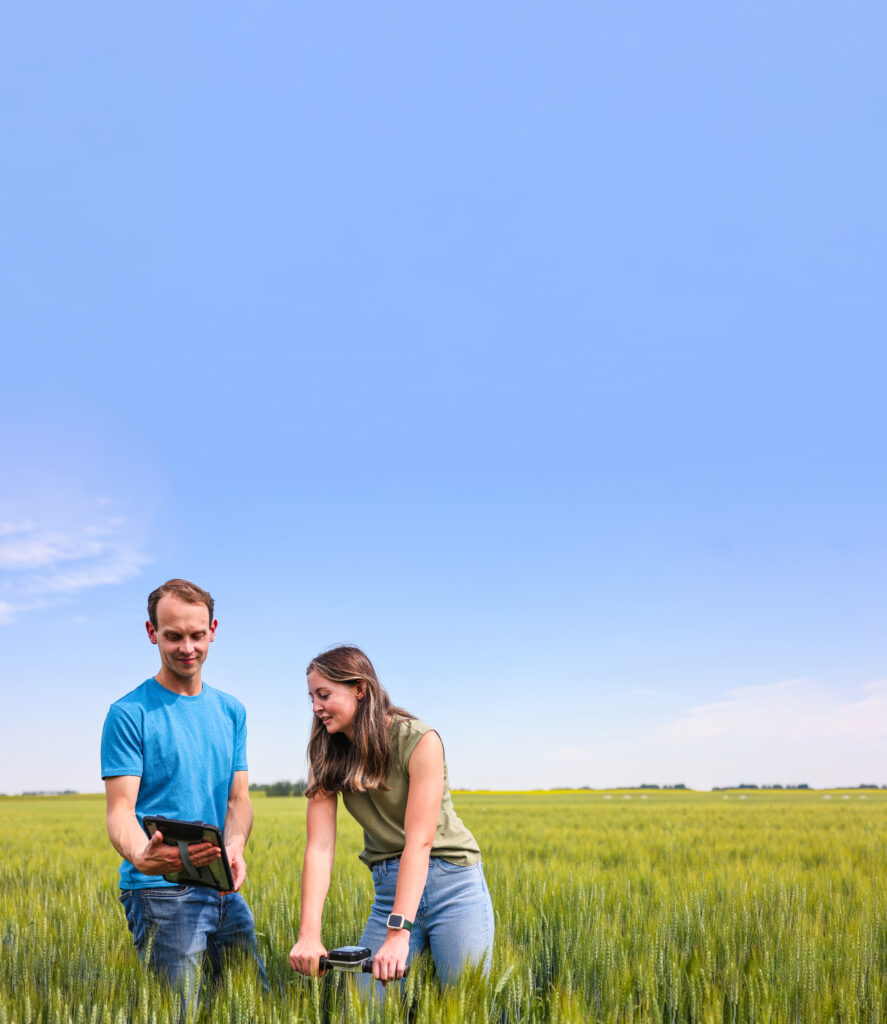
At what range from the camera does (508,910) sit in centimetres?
430

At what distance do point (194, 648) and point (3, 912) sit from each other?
11.4 ft

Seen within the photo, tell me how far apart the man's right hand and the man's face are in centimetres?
61

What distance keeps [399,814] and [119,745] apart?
3.33ft

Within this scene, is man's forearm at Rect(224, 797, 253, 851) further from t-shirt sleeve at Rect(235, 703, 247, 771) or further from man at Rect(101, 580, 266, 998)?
t-shirt sleeve at Rect(235, 703, 247, 771)

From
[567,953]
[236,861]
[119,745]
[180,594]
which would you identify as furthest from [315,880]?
[567,953]

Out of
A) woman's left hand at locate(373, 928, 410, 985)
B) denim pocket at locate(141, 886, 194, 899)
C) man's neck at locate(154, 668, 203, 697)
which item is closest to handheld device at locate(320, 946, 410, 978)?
woman's left hand at locate(373, 928, 410, 985)

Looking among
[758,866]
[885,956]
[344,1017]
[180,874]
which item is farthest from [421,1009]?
[758,866]

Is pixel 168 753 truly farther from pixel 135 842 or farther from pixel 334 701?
pixel 334 701

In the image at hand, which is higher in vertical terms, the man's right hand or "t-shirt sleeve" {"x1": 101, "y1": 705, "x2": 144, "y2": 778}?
"t-shirt sleeve" {"x1": 101, "y1": 705, "x2": 144, "y2": 778}

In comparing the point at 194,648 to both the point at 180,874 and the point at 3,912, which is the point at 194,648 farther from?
the point at 3,912

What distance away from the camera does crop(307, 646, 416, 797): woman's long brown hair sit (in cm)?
280

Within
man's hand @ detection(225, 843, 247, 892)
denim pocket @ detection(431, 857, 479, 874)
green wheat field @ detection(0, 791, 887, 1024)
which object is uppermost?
denim pocket @ detection(431, 857, 479, 874)

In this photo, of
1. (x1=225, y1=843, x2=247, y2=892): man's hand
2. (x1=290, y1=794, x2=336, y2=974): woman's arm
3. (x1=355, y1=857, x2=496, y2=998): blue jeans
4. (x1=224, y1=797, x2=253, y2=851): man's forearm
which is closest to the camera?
(x1=290, y1=794, x2=336, y2=974): woman's arm

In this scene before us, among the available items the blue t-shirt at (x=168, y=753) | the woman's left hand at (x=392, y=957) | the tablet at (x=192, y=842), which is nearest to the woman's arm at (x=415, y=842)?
the woman's left hand at (x=392, y=957)
